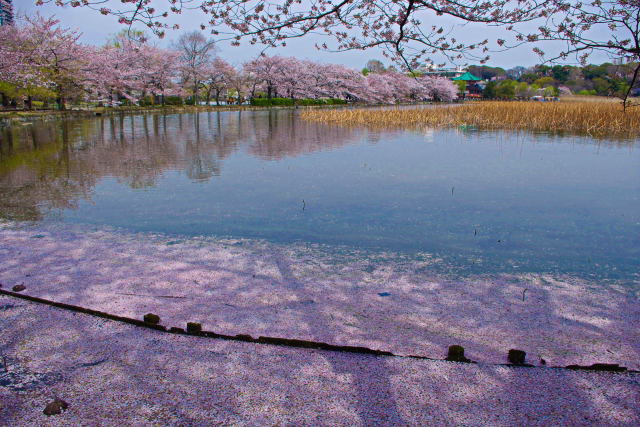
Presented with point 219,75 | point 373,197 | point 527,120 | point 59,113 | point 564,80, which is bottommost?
point 373,197

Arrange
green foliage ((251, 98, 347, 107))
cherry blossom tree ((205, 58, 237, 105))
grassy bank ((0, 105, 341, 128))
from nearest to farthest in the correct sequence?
grassy bank ((0, 105, 341, 128)) < cherry blossom tree ((205, 58, 237, 105)) < green foliage ((251, 98, 347, 107))

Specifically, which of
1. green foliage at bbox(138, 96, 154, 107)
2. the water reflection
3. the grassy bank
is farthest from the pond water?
green foliage at bbox(138, 96, 154, 107)

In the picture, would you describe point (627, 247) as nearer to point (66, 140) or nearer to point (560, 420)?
point (560, 420)

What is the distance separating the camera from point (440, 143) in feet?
49.2

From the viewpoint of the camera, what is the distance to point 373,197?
7.37 metres

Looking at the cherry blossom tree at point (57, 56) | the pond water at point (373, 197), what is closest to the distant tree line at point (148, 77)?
the cherry blossom tree at point (57, 56)

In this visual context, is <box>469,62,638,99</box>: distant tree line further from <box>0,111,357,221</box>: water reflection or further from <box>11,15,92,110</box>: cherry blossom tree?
<box>11,15,92,110</box>: cherry blossom tree

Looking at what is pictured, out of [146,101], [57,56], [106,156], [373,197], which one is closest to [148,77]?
[146,101]

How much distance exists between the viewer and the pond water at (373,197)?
509 cm

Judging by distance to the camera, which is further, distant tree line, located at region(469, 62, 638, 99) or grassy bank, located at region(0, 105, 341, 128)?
grassy bank, located at region(0, 105, 341, 128)

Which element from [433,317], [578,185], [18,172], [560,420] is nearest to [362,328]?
[433,317]

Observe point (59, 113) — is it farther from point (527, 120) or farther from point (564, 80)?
point (564, 80)

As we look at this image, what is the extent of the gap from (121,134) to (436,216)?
15.6m

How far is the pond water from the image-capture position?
16.7 ft
